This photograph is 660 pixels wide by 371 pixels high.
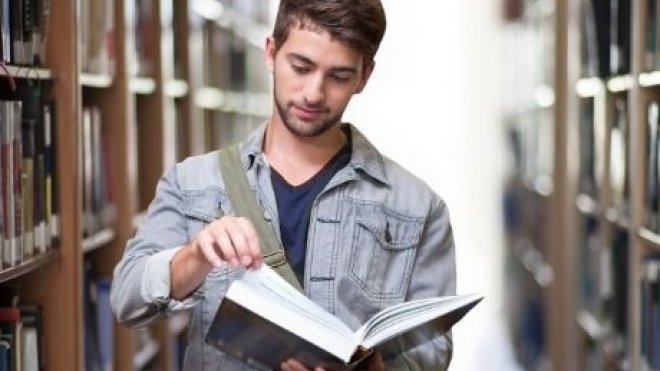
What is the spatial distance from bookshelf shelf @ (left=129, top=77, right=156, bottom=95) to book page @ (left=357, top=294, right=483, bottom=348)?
6.34 feet

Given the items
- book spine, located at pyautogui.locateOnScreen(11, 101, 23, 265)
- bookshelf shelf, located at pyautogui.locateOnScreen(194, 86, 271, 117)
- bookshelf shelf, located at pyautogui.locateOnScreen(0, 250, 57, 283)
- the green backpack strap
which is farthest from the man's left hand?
bookshelf shelf, located at pyautogui.locateOnScreen(194, 86, 271, 117)

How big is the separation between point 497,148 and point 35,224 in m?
6.16

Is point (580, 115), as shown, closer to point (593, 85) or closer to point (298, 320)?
point (593, 85)

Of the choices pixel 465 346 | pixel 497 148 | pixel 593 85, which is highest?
pixel 593 85

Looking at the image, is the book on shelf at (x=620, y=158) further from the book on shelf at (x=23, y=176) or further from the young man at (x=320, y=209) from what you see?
the young man at (x=320, y=209)

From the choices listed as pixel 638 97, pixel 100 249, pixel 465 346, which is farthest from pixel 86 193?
pixel 465 346

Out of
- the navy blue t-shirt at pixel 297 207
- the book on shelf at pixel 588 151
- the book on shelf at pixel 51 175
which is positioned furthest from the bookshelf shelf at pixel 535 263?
the navy blue t-shirt at pixel 297 207

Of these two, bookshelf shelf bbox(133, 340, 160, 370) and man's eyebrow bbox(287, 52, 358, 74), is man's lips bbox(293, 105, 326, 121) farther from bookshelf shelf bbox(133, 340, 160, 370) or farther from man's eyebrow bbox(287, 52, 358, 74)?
bookshelf shelf bbox(133, 340, 160, 370)

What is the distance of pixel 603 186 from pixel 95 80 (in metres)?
1.70

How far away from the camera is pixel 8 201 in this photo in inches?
101

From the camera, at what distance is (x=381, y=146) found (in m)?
8.61

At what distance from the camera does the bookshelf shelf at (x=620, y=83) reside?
11.8ft

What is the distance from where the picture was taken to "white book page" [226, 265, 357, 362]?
167cm

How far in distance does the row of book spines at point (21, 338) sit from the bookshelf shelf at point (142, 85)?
966mm
